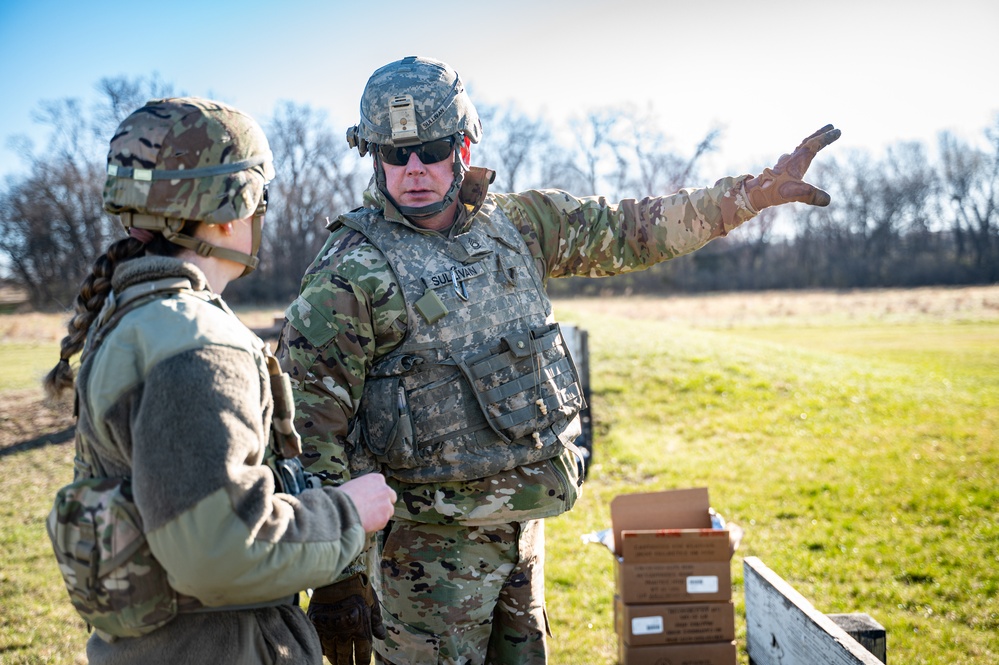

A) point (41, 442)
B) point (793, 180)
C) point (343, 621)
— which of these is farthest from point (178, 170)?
point (41, 442)

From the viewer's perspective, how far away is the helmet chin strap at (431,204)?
117 inches

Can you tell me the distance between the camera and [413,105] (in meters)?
2.96

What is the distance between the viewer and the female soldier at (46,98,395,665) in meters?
1.50

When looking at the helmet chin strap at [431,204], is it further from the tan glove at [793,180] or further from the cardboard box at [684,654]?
the cardboard box at [684,654]

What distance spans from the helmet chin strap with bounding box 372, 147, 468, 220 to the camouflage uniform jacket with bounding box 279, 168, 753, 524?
0.13 ft

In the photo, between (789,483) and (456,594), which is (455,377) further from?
(789,483)

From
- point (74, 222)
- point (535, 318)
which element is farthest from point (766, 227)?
point (535, 318)

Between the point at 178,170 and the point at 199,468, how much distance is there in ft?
2.30

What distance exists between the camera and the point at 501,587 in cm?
300

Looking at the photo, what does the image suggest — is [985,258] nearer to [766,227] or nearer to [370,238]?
[766,227]

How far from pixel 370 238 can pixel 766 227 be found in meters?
52.7

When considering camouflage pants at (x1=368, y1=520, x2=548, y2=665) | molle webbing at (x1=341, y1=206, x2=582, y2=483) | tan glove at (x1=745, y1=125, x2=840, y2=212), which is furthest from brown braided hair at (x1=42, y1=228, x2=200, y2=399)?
tan glove at (x1=745, y1=125, x2=840, y2=212)

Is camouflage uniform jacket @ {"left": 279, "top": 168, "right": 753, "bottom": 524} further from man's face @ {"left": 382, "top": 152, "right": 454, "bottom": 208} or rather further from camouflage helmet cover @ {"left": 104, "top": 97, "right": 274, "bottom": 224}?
camouflage helmet cover @ {"left": 104, "top": 97, "right": 274, "bottom": 224}

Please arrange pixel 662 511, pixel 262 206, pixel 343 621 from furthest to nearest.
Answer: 1. pixel 662 511
2. pixel 343 621
3. pixel 262 206
